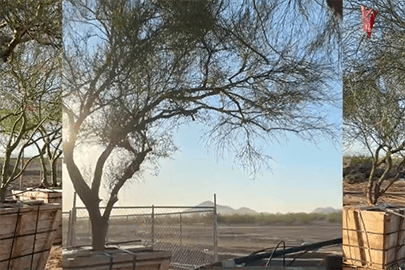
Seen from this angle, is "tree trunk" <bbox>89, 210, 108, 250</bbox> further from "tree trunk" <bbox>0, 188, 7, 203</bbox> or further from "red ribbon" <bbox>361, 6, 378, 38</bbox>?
"red ribbon" <bbox>361, 6, 378, 38</bbox>

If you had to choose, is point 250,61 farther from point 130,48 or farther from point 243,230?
point 243,230

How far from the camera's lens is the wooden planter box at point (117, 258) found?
189 cm

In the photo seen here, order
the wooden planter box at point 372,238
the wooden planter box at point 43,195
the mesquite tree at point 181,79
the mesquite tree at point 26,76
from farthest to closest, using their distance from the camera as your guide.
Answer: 1. the wooden planter box at point 43,195
2. the mesquite tree at point 26,76
3. the wooden planter box at point 372,238
4. the mesquite tree at point 181,79

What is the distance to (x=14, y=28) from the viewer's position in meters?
2.46

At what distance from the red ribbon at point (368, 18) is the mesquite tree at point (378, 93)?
0.02 m

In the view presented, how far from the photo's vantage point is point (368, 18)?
2.37m

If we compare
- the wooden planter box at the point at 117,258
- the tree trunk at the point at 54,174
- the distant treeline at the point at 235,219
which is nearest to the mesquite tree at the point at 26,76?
the tree trunk at the point at 54,174

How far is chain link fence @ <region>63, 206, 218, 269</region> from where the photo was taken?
1890mm

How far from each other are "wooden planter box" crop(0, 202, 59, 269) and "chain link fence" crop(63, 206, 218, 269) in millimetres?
574

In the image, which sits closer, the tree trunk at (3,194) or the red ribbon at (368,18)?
the red ribbon at (368,18)

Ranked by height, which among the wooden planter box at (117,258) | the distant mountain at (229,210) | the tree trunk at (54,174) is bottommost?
the wooden planter box at (117,258)

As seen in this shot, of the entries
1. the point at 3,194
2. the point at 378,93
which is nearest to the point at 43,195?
the point at 3,194

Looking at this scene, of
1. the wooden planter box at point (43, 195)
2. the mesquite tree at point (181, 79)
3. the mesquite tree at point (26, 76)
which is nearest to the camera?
the mesquite tree at point (181, 79)

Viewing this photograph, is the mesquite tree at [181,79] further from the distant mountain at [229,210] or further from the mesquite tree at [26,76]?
the mesquite tree at [26,76]
